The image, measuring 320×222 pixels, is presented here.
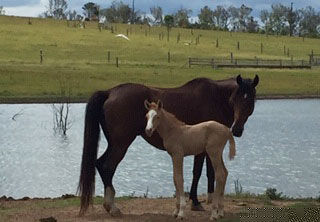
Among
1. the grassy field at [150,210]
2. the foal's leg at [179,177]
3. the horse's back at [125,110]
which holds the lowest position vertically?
the grassy field at [150,210]

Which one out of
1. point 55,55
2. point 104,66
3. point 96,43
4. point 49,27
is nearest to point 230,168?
point 104,66

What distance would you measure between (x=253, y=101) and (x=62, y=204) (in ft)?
11.2

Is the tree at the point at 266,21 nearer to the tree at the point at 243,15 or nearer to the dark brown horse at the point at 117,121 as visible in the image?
the tree at the point at 243,15

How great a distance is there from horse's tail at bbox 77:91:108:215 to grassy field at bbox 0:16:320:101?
91.6ft

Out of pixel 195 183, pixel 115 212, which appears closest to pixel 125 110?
pixel 115 212

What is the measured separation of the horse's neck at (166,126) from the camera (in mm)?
8148

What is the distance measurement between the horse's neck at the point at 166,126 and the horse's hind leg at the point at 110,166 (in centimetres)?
59

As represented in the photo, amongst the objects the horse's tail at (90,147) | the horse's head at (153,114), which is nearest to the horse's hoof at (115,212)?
the horse's tail at (90,147)

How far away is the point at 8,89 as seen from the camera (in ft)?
144

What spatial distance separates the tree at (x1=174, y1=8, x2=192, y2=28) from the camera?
5226 inches

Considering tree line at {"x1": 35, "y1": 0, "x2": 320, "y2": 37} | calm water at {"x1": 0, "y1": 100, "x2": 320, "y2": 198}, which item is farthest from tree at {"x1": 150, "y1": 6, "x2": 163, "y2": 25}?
calm water at {"x1": 0, "y1": 100, "x2": 320, "y2": 198}

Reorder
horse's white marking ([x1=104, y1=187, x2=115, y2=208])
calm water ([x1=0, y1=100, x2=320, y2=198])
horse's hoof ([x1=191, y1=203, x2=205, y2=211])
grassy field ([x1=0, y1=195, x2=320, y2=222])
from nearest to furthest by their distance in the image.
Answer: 1. grassy field ([x1=0, y1=195, x2=320, y2=222])
2. horse's white marking ([x1=104, y1=187, x2=115, y2=208])
3. horse's hoof ([x1=191, y1=203, x2=205, y2=211])
4. calm water ([x1=0, y1=100, x2=320, y2=198])

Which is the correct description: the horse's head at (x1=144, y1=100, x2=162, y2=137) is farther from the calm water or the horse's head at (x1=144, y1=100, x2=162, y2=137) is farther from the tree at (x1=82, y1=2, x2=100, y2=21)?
the tree at (x1=82, y1=2, x2=100, y2=21)

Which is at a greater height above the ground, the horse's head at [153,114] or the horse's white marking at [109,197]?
the horse's head at [153,114]
